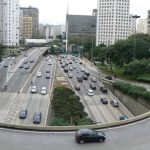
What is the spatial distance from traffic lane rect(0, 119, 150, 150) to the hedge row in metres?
24.8

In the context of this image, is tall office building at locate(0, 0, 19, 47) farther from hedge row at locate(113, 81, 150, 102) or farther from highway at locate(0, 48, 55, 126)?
hedge row at locate(113, 81, 150, 102)

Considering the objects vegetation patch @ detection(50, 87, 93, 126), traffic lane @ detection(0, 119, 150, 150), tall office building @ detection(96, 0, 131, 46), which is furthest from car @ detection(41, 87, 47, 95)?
tall office building @ detection(96, 0, 131, 46)

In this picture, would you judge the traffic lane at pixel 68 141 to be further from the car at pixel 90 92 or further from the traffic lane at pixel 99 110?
the car at pixel 90 92

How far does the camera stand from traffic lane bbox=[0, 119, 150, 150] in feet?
75.3

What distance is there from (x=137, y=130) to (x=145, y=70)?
44.2 meters

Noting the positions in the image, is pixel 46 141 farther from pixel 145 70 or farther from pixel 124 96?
pixel 145 70

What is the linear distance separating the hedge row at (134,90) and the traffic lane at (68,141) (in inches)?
976

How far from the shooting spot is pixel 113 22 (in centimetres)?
18900

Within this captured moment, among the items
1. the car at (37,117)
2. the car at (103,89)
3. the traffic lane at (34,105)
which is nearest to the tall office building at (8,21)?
the traffic lane at (34,105)

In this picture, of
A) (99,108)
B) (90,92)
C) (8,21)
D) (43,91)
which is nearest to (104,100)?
(99,108)

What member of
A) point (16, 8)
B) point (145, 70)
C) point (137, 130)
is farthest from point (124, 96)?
point (16, 8)

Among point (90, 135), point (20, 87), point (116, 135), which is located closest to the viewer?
point (90, 135)

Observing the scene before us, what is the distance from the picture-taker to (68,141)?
2380 centimetres

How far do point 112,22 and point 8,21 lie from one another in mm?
59070
